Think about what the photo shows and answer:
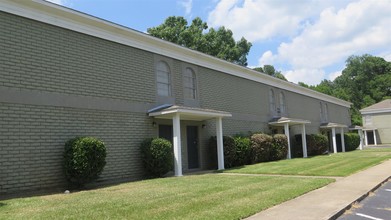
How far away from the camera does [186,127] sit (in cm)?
1850

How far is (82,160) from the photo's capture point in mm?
11742

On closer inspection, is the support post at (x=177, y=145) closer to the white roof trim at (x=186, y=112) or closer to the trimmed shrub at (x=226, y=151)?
the white roof trim at (x=186, y=112)

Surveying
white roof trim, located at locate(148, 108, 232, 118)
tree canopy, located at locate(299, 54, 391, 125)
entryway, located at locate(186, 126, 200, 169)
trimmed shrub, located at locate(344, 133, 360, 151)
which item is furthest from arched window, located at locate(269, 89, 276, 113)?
tree canopy, located at locate(299, 54, 391, 125)

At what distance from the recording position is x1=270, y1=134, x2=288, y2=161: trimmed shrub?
23656mm

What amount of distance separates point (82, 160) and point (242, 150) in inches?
411

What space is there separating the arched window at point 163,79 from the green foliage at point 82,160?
214 inches

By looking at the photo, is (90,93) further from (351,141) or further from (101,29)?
(351,141)

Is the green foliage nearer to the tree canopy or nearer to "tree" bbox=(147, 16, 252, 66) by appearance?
"tree" bbox=(147, 16, 252, 66)

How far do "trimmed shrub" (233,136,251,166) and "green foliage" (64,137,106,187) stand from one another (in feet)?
31.0

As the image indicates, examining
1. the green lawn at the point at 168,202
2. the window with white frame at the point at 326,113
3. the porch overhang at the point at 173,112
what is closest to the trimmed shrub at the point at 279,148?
the porch overhang at the point at 173,112

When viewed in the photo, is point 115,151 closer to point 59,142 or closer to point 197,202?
point 59,142

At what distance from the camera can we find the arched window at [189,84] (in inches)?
736

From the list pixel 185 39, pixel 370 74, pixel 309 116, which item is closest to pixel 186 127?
pixel 309 116

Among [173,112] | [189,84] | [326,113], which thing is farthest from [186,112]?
[326,113]
